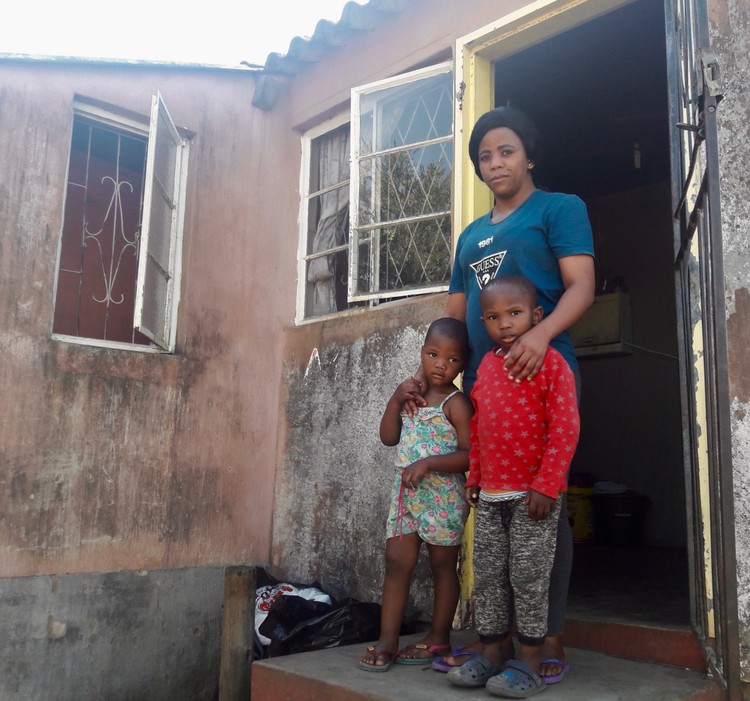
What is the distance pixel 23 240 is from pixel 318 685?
117 inches

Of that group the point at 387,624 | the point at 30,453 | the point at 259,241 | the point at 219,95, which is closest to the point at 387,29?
the point at 219,95

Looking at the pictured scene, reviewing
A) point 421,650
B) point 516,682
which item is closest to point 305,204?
point 421,650

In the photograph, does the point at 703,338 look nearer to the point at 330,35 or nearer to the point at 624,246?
the point at 330,35

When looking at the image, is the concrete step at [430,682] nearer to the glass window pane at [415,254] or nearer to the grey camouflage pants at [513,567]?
the grey camouflage pants at [513,567]

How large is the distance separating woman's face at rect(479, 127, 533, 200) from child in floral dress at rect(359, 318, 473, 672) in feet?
1.75

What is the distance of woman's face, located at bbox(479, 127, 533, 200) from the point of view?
2.78 m

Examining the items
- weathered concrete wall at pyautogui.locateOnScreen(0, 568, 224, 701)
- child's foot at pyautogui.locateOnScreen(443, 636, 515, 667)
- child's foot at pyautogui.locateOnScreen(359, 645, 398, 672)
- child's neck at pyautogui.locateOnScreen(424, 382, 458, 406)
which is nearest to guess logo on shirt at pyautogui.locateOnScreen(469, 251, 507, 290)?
child's neck at pyautogui.locateOnScreen(424, 382, 458, 406)

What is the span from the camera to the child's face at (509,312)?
2.46 metres

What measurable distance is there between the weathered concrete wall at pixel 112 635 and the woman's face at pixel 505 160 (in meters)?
3.10

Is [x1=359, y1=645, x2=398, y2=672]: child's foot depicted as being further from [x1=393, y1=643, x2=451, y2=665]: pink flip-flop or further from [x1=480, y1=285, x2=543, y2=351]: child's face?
[x1=480, y1=285, x2=543, y2=351]: child's face

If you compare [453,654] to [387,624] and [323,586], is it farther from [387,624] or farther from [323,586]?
[323,586]

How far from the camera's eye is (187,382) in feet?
15.8

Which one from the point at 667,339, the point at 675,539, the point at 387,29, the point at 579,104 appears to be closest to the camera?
the point at 387,29

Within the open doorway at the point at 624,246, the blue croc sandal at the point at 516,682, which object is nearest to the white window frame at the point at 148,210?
the open doorway at the point at 624,246
